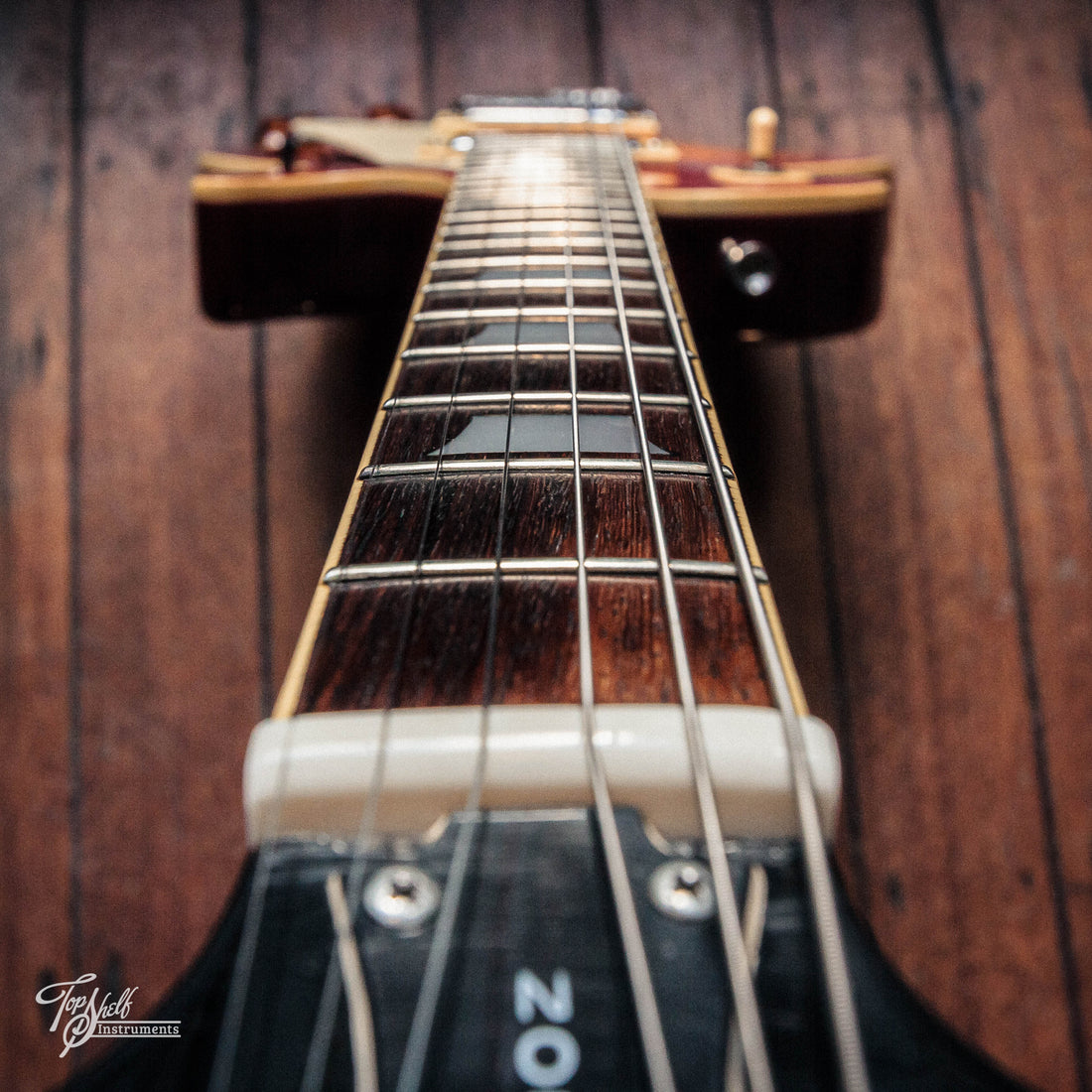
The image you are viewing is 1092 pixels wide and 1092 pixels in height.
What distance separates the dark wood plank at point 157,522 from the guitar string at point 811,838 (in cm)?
60

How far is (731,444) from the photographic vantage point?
2.86 ft

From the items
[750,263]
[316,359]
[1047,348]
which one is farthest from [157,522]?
[1047,348]

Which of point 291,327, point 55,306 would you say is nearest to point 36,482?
point 55,306

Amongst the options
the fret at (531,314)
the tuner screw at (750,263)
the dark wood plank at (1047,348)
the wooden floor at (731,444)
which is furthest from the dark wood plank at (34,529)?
the dark wood plank at (1047,348)

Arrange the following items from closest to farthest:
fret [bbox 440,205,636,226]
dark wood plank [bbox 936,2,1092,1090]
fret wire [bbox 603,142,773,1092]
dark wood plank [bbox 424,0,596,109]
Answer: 1. fret wire [bbox 603,142,773,1092]
2. fret [bbox 440,205,636,226]
3. dark wood plank [bbox 936,2,1092,1090]
4. dark wood plank [bbox 424,0,596,109]

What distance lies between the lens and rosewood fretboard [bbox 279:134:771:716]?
292 mm

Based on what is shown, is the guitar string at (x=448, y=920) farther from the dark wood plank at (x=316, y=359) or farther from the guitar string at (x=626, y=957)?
the dark wood plank at (x=316, y=359)

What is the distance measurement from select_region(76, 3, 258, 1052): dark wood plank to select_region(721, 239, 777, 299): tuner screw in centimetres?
50

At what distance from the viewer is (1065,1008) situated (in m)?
0.72

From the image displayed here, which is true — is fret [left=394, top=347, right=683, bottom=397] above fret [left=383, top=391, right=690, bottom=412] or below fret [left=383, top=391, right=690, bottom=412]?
above

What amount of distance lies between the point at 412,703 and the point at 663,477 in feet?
0.56

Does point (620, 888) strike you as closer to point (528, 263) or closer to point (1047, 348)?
point (528, 263)

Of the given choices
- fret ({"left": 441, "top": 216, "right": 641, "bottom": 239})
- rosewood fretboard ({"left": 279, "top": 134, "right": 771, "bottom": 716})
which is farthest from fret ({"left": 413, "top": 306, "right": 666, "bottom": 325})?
fret ({"left": 441, "top": 216, "right": 641, "bottom": 239})

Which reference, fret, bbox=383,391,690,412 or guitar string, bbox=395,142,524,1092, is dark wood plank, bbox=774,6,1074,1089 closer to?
fret, bbox=383,391,690,412
